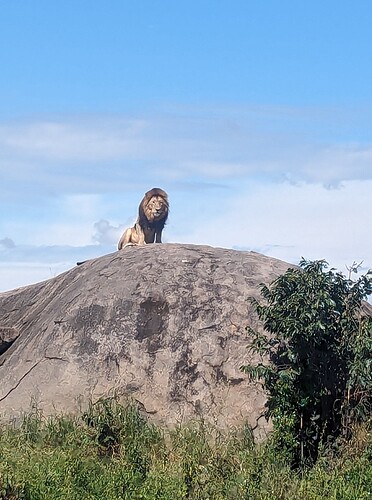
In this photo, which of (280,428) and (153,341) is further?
(153,341)

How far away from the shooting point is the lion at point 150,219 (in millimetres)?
15844

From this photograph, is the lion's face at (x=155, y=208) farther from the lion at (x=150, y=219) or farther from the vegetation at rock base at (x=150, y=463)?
the vegetation at rock base at (x=150, y=463)

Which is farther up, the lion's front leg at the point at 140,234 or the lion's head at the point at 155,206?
the lion's head at the point at 155,206

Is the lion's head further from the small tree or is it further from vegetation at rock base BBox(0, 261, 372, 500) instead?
the small tree

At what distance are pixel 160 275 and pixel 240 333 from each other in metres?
1.33

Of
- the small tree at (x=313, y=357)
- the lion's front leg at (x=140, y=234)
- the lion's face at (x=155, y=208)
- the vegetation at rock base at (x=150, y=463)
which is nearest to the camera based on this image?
the vegetation at rock base at (x=150, y=463)

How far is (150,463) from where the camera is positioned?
34.3 feet

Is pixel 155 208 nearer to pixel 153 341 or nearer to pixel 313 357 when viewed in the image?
pixel 153 341

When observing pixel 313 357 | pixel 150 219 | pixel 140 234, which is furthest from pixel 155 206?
pixel 313 357

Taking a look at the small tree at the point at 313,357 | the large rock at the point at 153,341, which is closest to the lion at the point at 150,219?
the large rock at the point at 153,341

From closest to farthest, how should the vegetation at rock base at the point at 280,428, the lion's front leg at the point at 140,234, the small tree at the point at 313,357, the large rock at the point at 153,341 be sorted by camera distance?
the vegetation at rock base at the point at 280,428 < the small tree at the point at 313,357 < the large rock at the point at 153,341 < the lion's front leg at the point at 140,234

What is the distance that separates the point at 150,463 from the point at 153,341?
2144 mm

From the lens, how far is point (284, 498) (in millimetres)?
9445

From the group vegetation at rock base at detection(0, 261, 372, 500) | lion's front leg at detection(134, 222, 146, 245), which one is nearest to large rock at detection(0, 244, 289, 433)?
vegetation at rock base at detection(0, 261, 372, 500)
